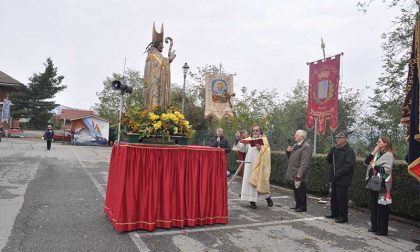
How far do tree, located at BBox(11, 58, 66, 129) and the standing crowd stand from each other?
1736 inches

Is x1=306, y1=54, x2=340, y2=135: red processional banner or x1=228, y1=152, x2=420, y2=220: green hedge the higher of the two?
x1=306, y1=54, x2=340, y2=135: red processional banner

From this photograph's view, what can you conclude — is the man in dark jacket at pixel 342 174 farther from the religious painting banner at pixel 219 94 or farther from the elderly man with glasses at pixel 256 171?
the religious painting banner at pixel 219 94

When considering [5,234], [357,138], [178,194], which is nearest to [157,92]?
[178,194]

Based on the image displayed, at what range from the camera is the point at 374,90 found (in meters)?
16.0

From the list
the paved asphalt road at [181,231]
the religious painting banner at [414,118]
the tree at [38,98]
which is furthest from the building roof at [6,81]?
the religious painting banner at [414,118]

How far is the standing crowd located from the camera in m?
5.89

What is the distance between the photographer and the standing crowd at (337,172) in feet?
19.3

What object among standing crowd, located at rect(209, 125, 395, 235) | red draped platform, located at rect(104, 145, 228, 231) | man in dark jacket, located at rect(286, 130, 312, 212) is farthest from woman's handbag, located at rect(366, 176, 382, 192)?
red draped platform, located at rect(104, 145, 228, 231)

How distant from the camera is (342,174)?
660 centimetres

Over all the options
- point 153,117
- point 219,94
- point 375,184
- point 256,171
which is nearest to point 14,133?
point 219,94

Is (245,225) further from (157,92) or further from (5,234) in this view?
(5,234)

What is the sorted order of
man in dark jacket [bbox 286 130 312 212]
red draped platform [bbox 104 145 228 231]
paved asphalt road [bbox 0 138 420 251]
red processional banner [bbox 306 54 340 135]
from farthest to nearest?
red processional banner [bbox 306 54 340 135] → man in dark jacket [bbox 286 130 312 212] → red draped platform [bbox 104 145 228 231] → paved asphalt road [bbox 0 138 420 251]

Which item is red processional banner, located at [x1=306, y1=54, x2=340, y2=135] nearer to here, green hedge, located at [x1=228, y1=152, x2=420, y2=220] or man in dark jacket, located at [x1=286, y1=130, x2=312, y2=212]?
green hedge, located at [x1=228, y1=152, x2=420, y2=220]

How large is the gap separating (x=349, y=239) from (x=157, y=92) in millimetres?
4317
